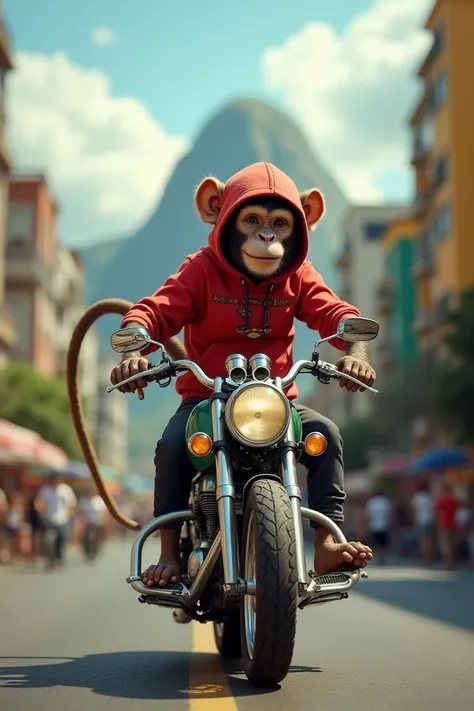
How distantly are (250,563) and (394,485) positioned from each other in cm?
5202

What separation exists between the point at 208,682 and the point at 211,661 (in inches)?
34.8

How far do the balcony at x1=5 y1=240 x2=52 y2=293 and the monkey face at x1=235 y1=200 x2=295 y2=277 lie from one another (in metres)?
56.5

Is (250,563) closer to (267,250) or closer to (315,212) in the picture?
(267,250)

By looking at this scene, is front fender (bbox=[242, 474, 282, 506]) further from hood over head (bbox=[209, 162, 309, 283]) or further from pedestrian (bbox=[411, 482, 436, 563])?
pedestrian (bbox=[411, 482, 436, 563])

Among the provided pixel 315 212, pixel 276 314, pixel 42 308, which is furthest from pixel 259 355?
pixel 42 308

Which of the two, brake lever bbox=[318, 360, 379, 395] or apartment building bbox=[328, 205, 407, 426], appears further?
apartment building bbox=[328, 205, 407, 426]

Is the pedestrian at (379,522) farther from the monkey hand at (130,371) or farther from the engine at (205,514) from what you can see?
the monkey hand at (130,371)

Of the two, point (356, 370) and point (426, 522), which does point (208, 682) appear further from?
point (426, 522)

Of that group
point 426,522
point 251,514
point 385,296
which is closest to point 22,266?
point 385,296

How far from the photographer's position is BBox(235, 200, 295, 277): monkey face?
532cm

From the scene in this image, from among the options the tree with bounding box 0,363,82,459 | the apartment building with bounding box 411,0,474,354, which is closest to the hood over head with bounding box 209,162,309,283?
the apartment building with bounding box 411,0,474,354

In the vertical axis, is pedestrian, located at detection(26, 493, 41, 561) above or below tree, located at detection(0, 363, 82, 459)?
below

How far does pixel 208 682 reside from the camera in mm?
5008

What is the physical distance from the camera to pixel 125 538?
67.6 metres
